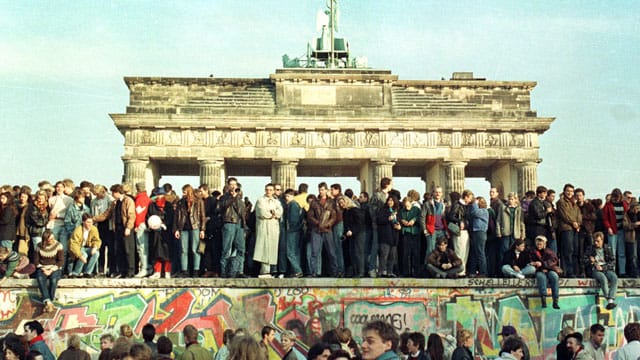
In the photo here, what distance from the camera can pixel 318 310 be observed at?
15.8 metres

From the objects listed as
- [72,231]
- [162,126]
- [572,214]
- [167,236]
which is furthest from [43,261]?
[162,126]

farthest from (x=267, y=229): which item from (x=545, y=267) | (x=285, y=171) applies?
(x=285, y=171)

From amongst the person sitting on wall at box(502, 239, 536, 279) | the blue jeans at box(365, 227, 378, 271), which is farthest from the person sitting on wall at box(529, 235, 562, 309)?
the blue jeans at box(365, 227, 378, 271)

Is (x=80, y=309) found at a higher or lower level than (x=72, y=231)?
lower

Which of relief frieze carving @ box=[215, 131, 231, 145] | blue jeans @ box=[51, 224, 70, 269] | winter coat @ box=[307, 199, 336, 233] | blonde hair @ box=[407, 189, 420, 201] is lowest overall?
blue jeans @ box=[51, 224, 70, 269]

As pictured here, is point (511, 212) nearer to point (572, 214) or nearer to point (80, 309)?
point (572, 214)

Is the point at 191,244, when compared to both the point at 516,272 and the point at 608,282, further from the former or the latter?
the point at 608,282

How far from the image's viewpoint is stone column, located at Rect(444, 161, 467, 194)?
1690 inches

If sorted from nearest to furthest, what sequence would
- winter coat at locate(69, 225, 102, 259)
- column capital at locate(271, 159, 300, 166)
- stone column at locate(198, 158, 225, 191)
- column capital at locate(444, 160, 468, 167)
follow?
winter coat at locate(69, 225, 102, 259)
stone column at locate(198, 158, 225, 191)
column capital at locate(271, 159, 300, 166)
column capital at locate(444, 160, 468, 167)

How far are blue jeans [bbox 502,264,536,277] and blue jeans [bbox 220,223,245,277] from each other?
5003 millimetres

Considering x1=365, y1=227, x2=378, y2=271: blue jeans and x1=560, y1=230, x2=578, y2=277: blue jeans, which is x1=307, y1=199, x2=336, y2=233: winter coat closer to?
x1=365, y1=227, x2=378, y2=271: blue jeans

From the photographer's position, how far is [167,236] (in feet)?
53.7

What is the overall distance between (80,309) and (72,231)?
1473mm

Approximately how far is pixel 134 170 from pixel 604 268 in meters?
30.6
